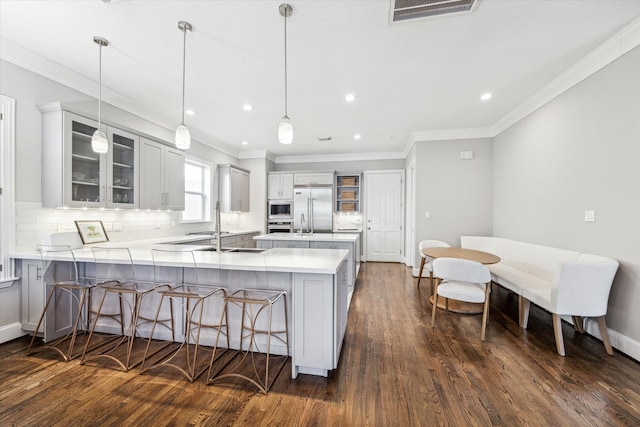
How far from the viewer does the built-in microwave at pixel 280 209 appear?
22.0ft

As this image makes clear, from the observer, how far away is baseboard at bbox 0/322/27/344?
2.47 m

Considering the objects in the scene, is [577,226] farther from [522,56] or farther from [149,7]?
[149,7]

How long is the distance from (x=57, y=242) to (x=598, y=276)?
505cm

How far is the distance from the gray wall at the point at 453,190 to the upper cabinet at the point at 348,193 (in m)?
1.93

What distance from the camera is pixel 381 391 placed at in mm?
1864

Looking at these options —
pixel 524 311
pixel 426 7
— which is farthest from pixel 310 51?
pixel 524 311

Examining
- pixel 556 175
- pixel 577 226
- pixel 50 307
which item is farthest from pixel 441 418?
pixel 50 307

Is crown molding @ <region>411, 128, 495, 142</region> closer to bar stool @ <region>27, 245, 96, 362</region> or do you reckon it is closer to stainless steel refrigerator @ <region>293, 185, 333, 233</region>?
stainless steel refrigerator @ <region>293, 185, 333, 233</region>

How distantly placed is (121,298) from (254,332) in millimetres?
1434

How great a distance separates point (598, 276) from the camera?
7.62 ft

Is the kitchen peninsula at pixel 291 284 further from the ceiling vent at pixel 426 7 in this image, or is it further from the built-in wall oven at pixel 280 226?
the built-in wall oven at pixel 280 226

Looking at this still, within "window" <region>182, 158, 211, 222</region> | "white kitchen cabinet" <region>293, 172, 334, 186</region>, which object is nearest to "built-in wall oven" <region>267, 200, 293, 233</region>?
"white kitchen cabinet" <region>293, 172, 334, 186</region>

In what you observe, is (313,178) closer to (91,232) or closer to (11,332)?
(91,232)

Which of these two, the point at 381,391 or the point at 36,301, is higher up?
the point at 36,301
